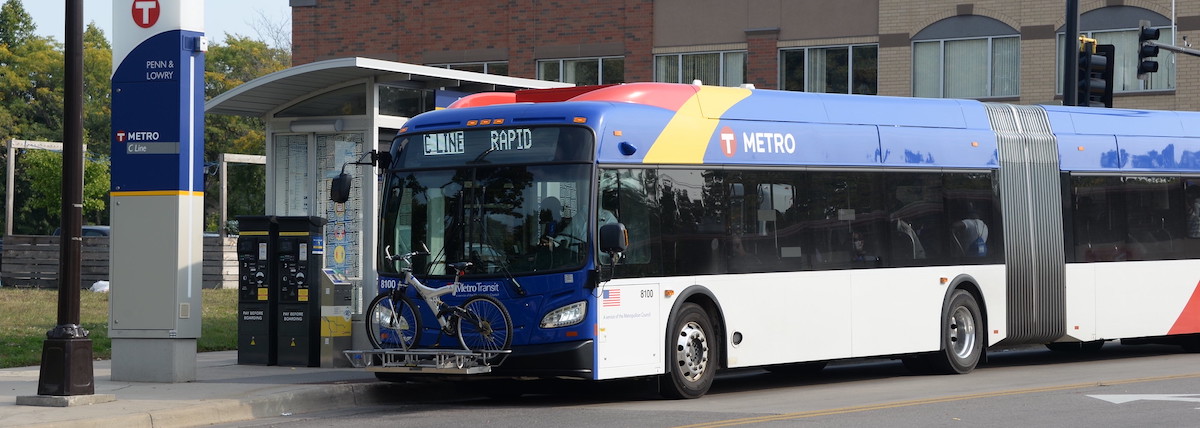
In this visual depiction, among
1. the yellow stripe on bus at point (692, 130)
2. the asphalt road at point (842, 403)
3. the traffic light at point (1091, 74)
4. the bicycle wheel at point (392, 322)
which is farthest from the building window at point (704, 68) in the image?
the bicycle wheel at point (392, 322)

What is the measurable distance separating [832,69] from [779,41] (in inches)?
52.0

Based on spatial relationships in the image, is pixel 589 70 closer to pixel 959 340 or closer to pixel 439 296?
pixel 959 340

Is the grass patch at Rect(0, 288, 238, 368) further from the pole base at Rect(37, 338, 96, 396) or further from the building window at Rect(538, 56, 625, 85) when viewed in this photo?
the building window at Rect(538, 56, 625, 85)

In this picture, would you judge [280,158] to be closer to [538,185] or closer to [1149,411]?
[538,185]

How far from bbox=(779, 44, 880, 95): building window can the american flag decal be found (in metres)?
20.6

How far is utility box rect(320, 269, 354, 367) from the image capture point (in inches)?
641

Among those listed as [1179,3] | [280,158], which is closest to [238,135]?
[1179,3]

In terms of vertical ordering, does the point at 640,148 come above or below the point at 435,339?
above

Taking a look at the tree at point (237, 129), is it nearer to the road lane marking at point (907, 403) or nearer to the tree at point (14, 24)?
the tree at point (14, 24)

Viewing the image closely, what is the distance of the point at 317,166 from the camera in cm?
1742

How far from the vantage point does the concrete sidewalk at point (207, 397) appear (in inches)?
457

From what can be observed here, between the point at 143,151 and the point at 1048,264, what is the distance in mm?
10288

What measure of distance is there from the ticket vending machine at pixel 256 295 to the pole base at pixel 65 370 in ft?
13.3

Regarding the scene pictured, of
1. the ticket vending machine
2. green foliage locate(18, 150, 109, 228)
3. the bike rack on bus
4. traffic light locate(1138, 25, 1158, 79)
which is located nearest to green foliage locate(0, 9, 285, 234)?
green foliage locate(18, 150, 109, 228)
